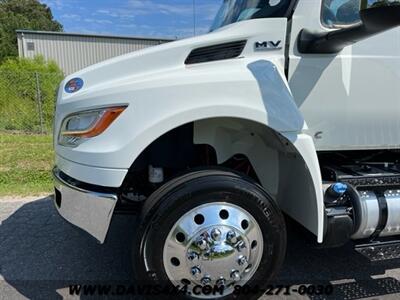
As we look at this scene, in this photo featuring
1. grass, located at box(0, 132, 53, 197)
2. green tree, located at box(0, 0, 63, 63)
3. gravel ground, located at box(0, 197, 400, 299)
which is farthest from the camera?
green tree, located at box(0, 0, 63, 63)

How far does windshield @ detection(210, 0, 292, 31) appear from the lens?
113 inches

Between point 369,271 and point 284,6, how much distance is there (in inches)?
88.6

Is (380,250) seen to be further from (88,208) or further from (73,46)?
(73,46)

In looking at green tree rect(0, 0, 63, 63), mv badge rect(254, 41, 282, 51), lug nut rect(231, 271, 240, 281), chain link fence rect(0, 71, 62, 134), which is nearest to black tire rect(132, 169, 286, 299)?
lug nut rect(231, 271, 240, 281)

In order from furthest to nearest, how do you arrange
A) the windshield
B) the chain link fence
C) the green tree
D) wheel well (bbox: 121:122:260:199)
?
the green tree → the chain link fence → wheel well (bbox: 121:122:260:199) → the windshield

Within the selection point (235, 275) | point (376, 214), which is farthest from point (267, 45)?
point (235, 275)

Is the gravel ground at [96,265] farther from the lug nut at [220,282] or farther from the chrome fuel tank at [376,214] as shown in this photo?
the lug nut at [220,282]

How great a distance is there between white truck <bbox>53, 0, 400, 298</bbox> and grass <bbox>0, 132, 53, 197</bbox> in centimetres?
302

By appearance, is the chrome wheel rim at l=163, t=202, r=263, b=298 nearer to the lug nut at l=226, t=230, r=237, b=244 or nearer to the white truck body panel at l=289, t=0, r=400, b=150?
the lug nut at l=226, t=230, r=237, b=244

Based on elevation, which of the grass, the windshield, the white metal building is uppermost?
the white metal building

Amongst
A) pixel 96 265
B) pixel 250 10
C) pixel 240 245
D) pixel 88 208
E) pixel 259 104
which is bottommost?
pixel 96 265

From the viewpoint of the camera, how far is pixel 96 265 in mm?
3518

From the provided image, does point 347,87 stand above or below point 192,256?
above

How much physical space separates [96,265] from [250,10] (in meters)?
2.42
